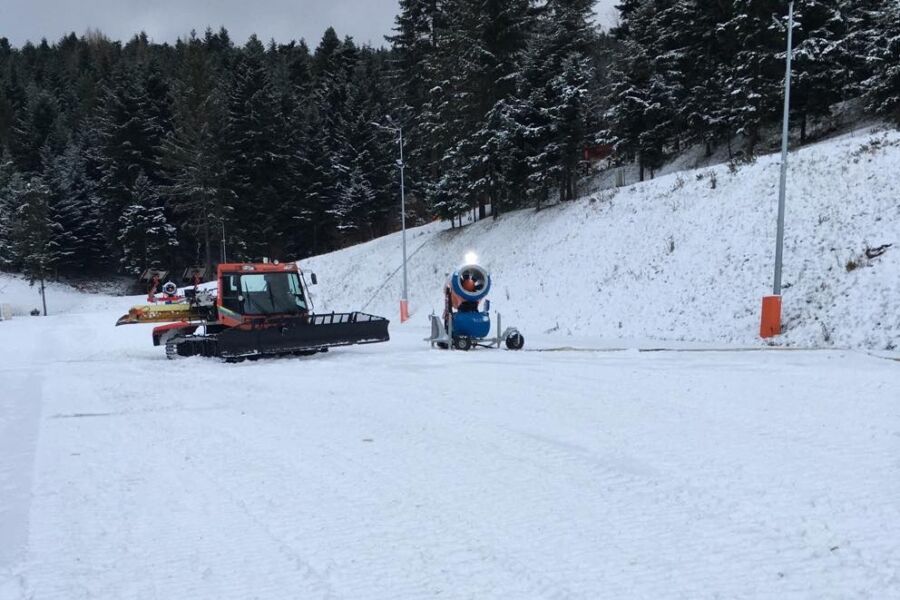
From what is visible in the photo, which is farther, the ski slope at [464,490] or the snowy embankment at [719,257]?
the snowy embankment at [719,257]

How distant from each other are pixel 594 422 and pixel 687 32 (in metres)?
A: 31.0

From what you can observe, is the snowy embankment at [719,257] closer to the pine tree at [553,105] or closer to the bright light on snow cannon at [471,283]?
the pine tree at [553,105]

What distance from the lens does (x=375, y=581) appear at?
3633 mm

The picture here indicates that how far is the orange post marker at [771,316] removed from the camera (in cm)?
1425

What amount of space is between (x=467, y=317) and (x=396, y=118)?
46.1 m

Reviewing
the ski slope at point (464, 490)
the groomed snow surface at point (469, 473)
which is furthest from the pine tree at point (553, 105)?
the ski slope at point (464, 490)

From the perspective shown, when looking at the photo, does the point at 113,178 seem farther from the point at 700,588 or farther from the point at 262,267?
the point at 700,588

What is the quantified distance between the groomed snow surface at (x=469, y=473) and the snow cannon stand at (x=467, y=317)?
2.64 feet

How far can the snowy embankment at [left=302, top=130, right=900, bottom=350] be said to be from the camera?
1412 centimetres

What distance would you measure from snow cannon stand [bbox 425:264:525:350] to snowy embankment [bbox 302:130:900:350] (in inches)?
192

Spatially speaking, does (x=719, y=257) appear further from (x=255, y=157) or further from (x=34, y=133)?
(x=34, y=133)

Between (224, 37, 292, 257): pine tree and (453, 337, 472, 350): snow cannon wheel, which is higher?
(224, 37, 292, 257): pine tree

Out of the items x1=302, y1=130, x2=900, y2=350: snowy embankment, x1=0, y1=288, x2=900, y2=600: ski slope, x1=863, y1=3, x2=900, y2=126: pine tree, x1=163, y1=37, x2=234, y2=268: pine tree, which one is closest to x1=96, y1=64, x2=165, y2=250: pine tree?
x1=163, y1=37, x2=234, y2=268: pine tree

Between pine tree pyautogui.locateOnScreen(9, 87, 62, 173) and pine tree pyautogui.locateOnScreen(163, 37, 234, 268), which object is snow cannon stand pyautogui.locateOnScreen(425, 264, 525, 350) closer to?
pine tree pyautogui.locateOnScreen(163, 37, 234, 268)
